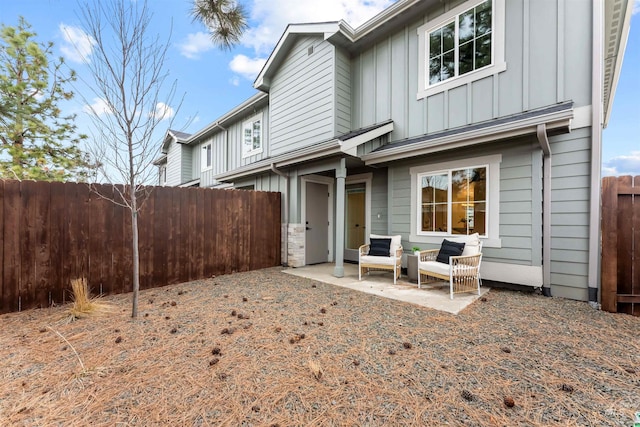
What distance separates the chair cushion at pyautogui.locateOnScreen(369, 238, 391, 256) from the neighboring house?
65 cm

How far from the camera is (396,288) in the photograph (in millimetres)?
4926

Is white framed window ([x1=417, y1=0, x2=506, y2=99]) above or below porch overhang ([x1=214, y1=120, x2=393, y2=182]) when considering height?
above

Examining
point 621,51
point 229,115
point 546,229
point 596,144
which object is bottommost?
point 546,229

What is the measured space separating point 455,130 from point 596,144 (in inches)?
80.0

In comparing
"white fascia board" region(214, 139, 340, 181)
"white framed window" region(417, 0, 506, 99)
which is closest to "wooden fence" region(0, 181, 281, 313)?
"white fascia board" region(214, 139, 340, 181)

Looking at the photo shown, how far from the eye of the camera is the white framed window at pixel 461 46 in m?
4.89

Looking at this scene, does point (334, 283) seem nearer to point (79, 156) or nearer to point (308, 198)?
point (308, 198)

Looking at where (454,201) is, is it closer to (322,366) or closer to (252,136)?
(322,366)

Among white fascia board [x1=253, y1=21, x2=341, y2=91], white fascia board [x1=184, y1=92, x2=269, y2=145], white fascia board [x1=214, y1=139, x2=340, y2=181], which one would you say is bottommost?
white fascia board [x1=214, y1=139, x2=340, y2=181]

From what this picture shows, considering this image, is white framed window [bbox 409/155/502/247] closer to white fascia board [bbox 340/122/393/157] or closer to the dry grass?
white fascia board [bbox 340/122/393/157]

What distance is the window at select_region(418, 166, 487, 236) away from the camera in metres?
5.03

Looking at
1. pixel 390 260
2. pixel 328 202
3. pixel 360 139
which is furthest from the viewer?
pixel 328 202

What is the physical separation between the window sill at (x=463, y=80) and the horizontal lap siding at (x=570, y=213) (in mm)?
1624

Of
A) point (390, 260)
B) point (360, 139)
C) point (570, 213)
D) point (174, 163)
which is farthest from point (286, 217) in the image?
point (174, 163)
